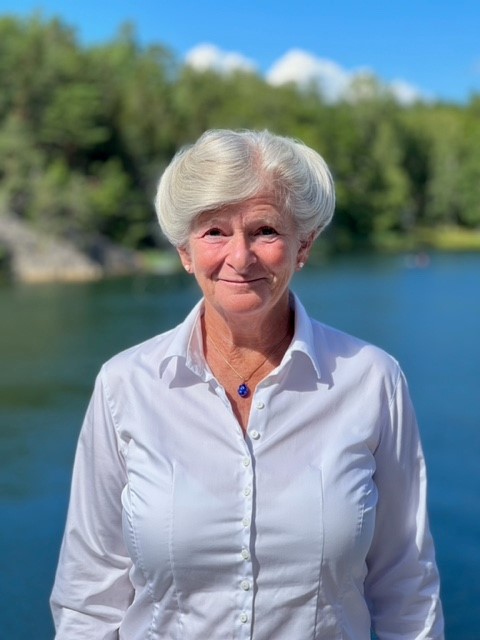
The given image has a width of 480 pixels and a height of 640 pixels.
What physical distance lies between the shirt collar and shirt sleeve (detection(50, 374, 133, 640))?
5.3 inches

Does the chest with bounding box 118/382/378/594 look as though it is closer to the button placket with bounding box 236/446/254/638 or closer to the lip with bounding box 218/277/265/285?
the button placket with bounding box 236/446/254/638

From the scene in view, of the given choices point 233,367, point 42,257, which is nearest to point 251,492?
point 233,367

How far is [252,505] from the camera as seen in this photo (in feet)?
4.45

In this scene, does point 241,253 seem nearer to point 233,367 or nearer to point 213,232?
point 213,232

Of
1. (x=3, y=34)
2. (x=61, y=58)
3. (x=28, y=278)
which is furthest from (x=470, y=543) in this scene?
(x=3, y=34)

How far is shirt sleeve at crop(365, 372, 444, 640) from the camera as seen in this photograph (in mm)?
1428

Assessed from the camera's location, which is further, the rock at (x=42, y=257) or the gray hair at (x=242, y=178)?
the rock at (x=42, y=257)

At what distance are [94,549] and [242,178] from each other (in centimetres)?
66

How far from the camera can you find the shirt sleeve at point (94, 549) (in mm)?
1463

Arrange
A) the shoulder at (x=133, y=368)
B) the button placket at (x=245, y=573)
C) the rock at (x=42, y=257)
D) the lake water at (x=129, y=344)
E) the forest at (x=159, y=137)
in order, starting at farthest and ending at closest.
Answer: the forest at (x=159, y=137)
the rock at (x=42, y=257)
the lake water at (x=129, y=344)
the shoulder at (x=133, y=368)
the button placket at (x=245, y=573)

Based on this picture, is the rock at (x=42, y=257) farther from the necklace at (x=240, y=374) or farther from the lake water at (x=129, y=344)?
the necklace at (x=240, y=374)

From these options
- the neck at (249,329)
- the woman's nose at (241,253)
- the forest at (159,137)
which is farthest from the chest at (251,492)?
the forest at (159,137)

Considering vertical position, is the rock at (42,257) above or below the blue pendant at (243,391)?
below

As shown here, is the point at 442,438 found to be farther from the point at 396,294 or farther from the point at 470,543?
the point at 396,294
